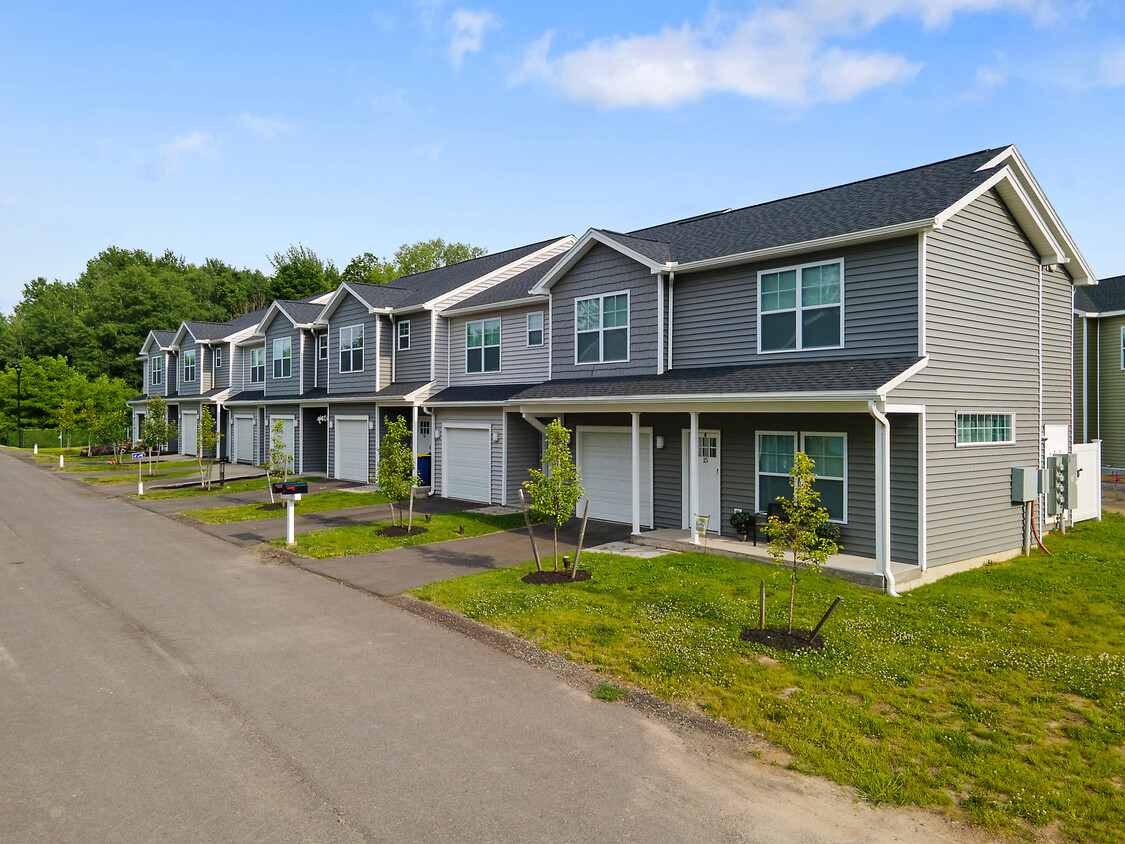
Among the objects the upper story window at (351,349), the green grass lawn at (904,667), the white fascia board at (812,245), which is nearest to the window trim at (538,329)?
the white fascia board at (812,245)

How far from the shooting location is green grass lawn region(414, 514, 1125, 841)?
5504 mm

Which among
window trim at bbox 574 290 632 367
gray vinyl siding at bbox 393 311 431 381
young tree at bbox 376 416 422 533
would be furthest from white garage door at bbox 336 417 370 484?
window trim at bbox 574 290 632 367

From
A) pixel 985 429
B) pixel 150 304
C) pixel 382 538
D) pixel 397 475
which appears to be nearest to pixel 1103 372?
pixel 985 429

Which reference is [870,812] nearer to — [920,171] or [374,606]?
[374,606]

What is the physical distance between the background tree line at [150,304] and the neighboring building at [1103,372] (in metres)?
49.3

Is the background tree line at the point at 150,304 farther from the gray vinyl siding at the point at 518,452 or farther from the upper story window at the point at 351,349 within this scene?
the gray vinyl siding at the point at 518,452

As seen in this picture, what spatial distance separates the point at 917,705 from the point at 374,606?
7493 millimetres

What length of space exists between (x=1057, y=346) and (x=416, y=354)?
61.4ft

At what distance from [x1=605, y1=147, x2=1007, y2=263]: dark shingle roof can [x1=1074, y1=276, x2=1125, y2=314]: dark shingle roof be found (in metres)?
16.5

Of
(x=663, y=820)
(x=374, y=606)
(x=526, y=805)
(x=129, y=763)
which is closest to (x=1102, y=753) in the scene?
(x=663, y=820)

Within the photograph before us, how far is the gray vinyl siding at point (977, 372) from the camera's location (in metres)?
12.2

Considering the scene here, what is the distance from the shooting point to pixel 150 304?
62031 millimetres

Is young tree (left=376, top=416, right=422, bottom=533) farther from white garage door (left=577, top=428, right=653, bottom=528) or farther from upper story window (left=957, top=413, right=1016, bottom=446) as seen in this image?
upper story window (left=957, top=413, right=1016, bottom=446)

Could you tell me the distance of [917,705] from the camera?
6770mm
